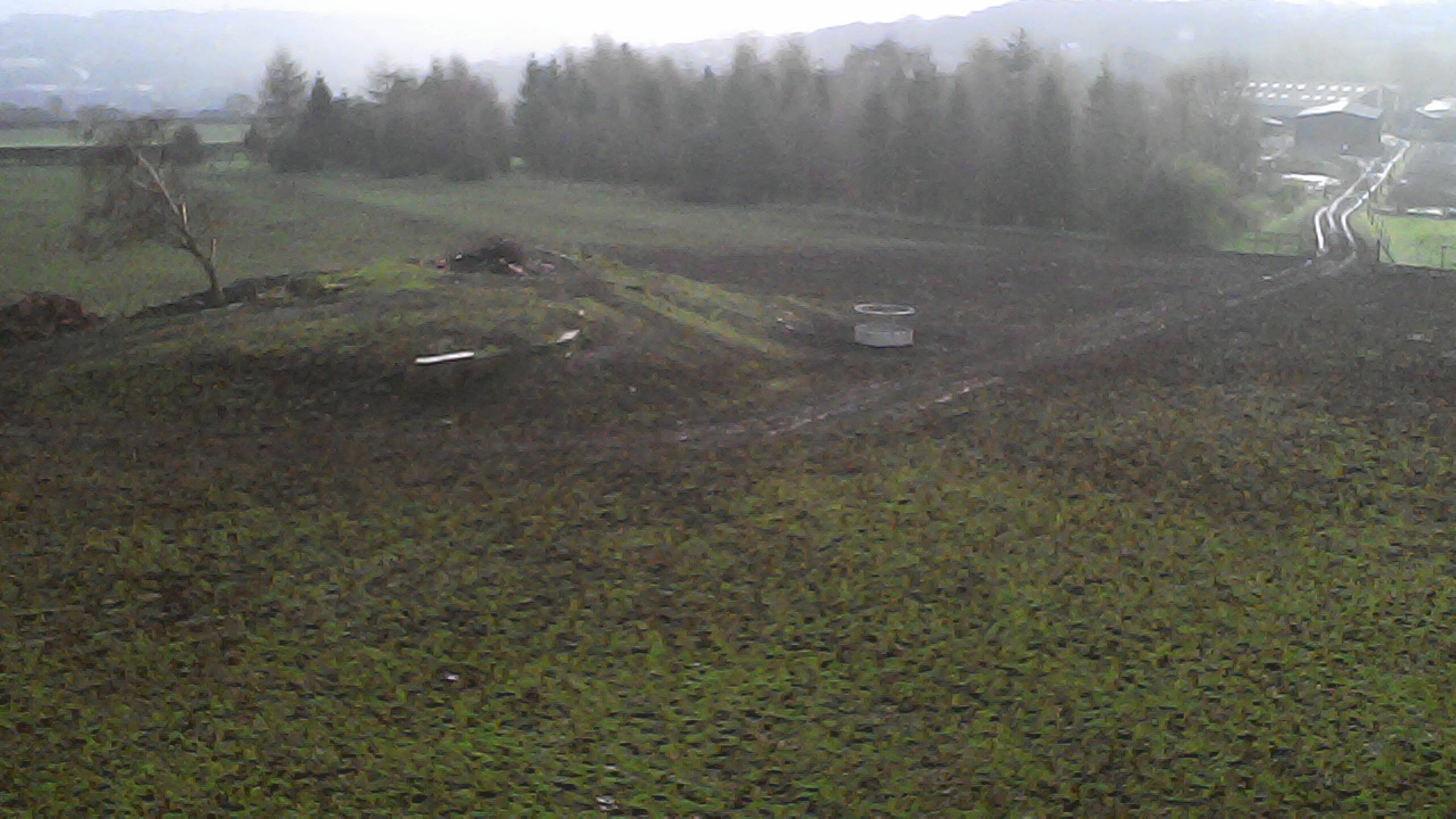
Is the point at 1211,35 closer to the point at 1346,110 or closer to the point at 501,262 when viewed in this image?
the point at 1346,110

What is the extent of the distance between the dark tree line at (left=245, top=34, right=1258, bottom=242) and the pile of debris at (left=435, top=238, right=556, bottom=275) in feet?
51.5

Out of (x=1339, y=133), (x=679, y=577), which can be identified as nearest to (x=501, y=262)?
(x=679, y=577)

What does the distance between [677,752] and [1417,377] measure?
13647mm

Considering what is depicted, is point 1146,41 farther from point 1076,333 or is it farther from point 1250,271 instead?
point 1076,333

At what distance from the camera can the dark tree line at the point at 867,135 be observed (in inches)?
1243

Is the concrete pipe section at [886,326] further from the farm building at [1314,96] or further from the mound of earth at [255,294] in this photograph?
the farm building at [1314,96]

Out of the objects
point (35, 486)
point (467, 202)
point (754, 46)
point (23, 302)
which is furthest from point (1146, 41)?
point (35, 486)

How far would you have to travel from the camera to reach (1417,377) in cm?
1590

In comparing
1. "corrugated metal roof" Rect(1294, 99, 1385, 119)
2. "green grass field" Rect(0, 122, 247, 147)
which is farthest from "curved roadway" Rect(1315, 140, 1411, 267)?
"green grass field" Rect(0, 122, 247, 147)

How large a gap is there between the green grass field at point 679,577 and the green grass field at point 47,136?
Answer: 9422 mm

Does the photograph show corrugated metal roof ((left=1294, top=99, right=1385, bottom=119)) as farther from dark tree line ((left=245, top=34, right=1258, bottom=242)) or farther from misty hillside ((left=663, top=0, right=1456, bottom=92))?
dark tree line ((left=245, top=34, right=1258, bottom=242))

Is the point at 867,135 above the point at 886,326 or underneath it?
above

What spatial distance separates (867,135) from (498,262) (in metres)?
19.3

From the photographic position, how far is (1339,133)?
156 ft
